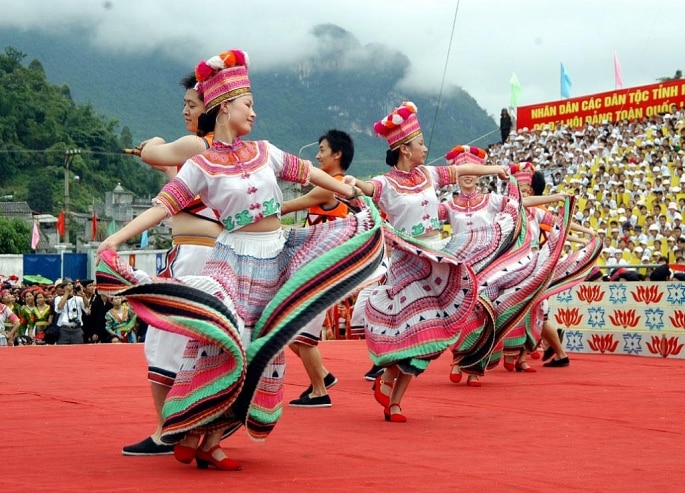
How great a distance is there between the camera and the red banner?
2947 cm

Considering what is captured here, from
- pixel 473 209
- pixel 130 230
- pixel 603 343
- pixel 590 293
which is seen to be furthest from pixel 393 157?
pixel 590 293

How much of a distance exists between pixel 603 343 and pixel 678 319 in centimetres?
105

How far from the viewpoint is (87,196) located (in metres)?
75.2

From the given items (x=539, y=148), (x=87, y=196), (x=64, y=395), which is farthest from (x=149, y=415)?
(x=87, y=196)

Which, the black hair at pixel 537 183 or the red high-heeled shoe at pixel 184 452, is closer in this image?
the red high-heeled shoe at pixel 184 452

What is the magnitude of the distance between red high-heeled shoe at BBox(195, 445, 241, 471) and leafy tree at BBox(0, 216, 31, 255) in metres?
53.9

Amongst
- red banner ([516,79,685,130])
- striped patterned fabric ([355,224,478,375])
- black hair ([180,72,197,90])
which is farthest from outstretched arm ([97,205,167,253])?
red banner ([516,79,685,130])

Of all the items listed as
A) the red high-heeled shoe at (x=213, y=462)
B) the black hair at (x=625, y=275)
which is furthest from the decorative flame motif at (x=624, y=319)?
the red high-heeled shoe at (x=213, y=462)

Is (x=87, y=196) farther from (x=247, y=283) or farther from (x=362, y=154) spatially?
(x=362, y=154)

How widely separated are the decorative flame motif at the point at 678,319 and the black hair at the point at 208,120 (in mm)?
8169

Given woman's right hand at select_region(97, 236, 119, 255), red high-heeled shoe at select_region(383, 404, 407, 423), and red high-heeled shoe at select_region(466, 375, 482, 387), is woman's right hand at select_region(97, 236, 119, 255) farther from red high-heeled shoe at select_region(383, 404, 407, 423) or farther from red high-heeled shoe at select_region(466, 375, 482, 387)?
red high-heeled shoe at select_region(466, 375, 482, 387)

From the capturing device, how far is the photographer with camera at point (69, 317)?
17.0 meters

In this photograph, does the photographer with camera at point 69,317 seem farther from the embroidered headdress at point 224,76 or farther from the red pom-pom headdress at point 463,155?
the embroidered headdress at point 224,76

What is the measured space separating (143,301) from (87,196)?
72.2m
